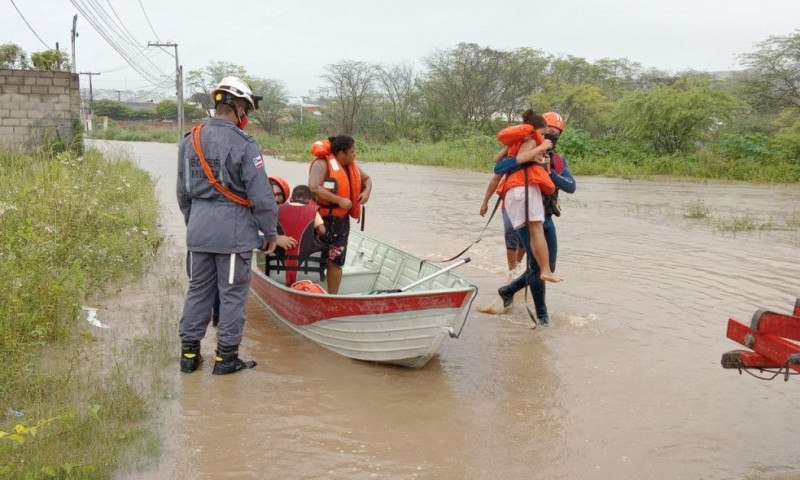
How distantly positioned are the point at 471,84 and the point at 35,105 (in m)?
31.2

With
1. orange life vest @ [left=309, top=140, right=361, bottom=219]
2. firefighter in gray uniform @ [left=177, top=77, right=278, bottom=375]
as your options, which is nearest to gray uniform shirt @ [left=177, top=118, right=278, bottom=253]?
firefighter in gray uniform @ [left=177, top=77, right=278, bottom=375]

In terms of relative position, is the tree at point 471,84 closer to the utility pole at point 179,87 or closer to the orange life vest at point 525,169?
the utility pole at point 179,87

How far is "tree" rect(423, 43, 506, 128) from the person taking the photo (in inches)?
1639

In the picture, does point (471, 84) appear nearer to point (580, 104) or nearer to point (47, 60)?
point (580, 104)

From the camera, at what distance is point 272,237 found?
192 inches

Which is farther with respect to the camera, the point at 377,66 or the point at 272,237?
the point at 377,66

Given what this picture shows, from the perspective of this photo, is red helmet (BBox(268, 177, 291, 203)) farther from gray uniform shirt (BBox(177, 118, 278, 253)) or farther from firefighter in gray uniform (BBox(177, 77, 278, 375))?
gray uniform shirt (BBox(177, 118, 278, 253))

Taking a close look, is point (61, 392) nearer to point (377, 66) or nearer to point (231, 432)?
point (231, 432)

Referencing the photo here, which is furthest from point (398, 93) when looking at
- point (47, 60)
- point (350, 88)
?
point (47, 60)

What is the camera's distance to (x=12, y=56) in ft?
50.3

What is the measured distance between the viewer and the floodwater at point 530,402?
400cm

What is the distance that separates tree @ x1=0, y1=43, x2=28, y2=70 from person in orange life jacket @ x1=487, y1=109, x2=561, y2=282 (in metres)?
13.3

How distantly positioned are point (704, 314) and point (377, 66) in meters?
44.2

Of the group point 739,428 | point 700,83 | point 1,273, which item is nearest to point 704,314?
point 739,428
